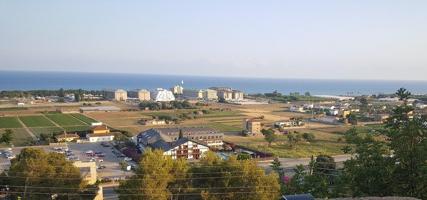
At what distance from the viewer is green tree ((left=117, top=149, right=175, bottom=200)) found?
7930 millimetres

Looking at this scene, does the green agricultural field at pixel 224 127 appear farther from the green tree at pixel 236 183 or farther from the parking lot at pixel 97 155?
the green tree at pixel 236 183

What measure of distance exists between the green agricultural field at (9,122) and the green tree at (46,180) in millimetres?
19329

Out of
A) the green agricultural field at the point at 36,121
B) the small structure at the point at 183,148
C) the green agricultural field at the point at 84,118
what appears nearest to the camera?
the small structure at the point at 183,148

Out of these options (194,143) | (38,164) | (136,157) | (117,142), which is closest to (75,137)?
(117,142)

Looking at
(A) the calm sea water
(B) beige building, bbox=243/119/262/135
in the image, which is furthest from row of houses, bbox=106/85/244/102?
(A) the calm sea water

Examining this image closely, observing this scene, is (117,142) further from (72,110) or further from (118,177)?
(72,110)

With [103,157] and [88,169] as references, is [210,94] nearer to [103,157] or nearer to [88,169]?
[103,157]

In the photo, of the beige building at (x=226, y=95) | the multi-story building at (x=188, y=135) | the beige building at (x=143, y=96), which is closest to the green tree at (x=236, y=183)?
the multi-story building at (x=188, y=135)

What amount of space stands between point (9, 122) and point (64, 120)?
3.59m

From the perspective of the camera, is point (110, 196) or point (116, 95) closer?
point (110, 196)

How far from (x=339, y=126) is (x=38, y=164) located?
2338 centimetres

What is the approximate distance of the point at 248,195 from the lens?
8047 millimetres

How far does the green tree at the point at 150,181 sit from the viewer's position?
7.93 m

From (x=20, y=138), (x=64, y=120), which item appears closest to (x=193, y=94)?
(x=64, y=120)
